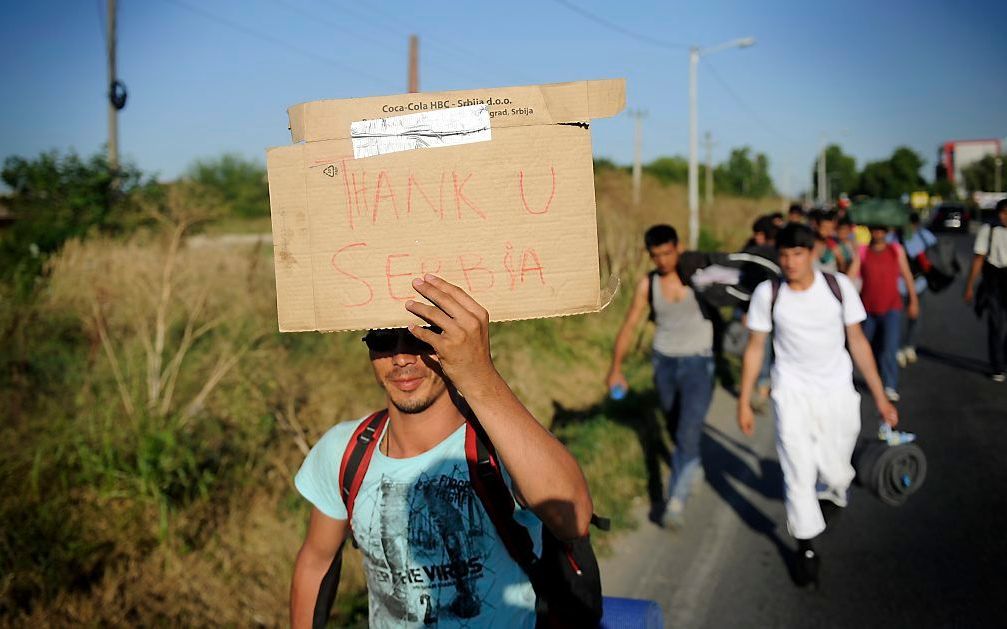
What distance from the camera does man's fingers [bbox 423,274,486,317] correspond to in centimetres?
163

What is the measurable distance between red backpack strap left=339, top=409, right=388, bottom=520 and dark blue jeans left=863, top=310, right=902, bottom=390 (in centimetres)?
741

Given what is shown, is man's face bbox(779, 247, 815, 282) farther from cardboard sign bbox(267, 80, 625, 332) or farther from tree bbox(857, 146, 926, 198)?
tree bbox(857, 146, 926, 198)

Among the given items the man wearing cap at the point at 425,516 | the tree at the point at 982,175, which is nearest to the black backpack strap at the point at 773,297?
the man wearing cap at the point at 425,516

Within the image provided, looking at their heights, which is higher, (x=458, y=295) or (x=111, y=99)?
(x=111, y=99)

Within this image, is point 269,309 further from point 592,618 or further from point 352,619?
point 592,618

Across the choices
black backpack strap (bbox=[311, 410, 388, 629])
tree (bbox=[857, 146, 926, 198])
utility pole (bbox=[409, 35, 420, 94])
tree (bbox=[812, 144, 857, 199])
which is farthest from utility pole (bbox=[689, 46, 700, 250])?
tree (bbox=[812, 144, 857, 199])

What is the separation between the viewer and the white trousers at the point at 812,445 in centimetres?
434

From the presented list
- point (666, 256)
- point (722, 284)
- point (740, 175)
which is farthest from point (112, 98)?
point (740, 175)

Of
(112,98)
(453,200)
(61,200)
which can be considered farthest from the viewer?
(112,98)

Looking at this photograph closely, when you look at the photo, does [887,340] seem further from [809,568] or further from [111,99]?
[111,99]

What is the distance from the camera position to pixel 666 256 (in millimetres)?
5398

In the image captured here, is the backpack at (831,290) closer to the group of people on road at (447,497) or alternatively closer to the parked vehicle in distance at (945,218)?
the group of people on road at (447,497)

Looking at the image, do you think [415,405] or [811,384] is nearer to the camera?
[415,405]

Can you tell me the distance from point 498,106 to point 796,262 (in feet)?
10.1
